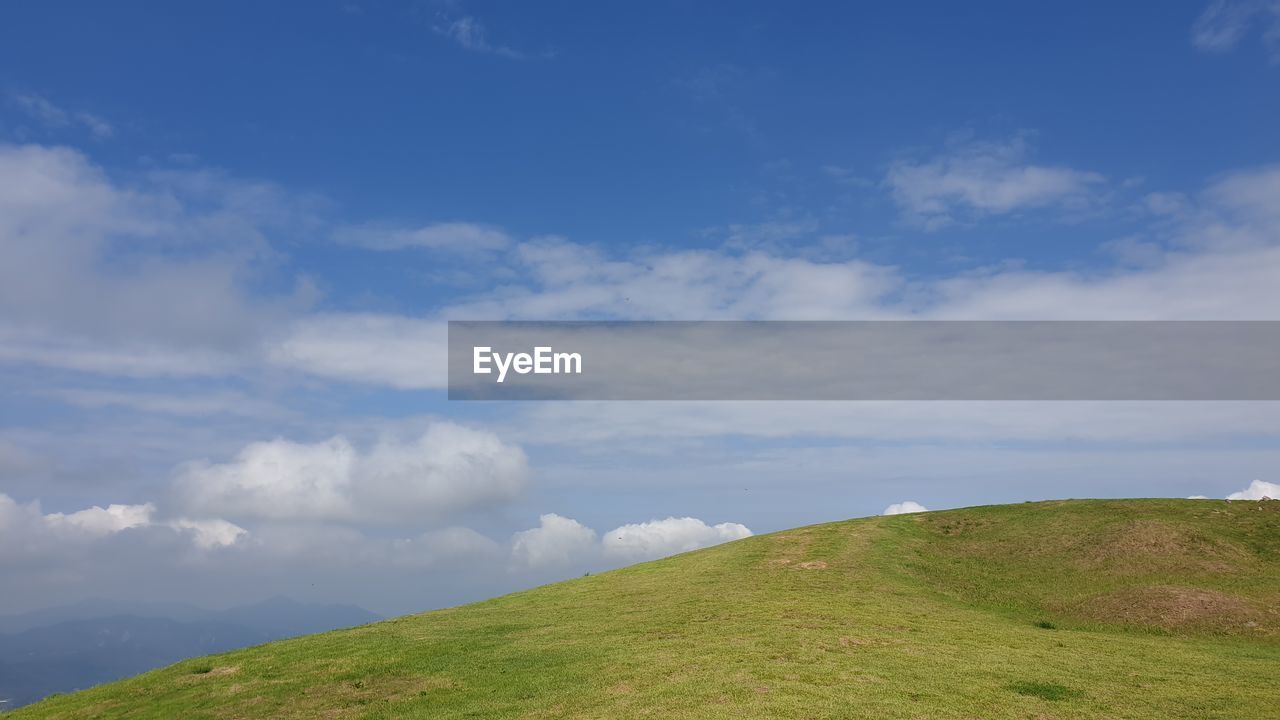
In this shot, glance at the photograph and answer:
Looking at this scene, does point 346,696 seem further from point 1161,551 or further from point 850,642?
point 1161,551

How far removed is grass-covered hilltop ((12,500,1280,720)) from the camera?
Answer: 91.0ft

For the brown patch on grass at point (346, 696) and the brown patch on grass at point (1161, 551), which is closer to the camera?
the brown patch on grass at point (346, 696)

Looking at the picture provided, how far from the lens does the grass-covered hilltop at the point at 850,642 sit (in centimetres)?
2773

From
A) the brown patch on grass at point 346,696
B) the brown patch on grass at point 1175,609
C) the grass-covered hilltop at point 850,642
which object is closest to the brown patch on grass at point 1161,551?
the grass-covered hilltop at point 850,642

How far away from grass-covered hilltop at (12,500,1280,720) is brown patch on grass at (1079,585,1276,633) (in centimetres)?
14

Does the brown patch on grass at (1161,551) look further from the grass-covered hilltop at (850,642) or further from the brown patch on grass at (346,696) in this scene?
the brown patch on grass at (346,696)

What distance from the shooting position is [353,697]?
3127 cm

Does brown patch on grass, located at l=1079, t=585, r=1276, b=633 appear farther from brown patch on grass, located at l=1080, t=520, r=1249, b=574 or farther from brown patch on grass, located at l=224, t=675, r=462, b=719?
brown patch on grass, located at l=224, t=675, r=462, b=719

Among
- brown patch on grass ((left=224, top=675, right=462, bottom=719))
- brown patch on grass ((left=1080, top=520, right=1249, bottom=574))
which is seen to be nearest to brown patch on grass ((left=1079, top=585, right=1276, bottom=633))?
brown patch on grass ((left=1080, top=520, right=1249, bottom=574))

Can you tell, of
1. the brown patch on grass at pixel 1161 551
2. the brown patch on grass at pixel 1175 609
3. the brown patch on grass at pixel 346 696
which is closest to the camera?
the brown patch on grass at pixel 346 696

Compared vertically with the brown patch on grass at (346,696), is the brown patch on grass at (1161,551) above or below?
above

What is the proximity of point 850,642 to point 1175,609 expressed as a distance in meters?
21.4

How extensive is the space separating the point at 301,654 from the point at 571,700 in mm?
18839

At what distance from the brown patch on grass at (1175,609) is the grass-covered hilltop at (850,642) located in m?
0.14
